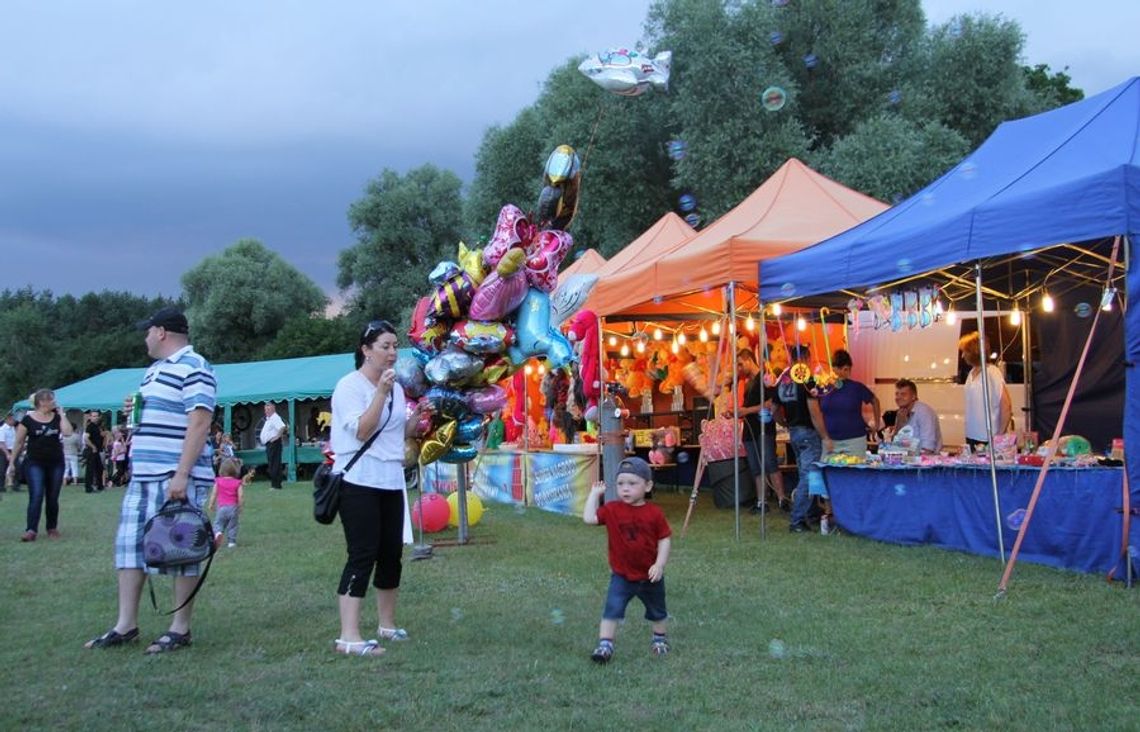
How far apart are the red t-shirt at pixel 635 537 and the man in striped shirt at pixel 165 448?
2098mm

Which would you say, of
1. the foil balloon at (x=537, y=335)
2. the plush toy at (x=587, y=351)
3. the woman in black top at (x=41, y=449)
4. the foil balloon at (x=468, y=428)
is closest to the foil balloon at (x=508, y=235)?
the foil balloon at (x=537, y=335)

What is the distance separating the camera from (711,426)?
39.9 ft

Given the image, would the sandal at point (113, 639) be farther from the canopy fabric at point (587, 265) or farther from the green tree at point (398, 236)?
the green tree at point (398, 236)

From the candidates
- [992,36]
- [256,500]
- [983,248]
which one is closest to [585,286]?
[983,248]

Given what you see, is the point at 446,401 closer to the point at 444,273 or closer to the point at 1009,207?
the point at 444,273

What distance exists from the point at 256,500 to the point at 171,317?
39.6ft

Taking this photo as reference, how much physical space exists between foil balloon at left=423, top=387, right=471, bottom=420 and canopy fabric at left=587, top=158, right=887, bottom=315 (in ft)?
9.86

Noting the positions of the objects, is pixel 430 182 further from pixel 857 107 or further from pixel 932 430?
pixel 932 430

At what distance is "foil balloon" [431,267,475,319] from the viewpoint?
776 cm

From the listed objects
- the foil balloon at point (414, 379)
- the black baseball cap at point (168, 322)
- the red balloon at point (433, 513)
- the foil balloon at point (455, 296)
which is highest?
the foil balloon at point (455, 296)

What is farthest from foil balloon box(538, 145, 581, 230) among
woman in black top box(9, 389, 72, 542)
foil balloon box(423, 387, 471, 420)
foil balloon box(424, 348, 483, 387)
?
woman in black top box(9, 389, 72, 542)

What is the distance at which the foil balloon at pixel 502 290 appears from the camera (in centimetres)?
746

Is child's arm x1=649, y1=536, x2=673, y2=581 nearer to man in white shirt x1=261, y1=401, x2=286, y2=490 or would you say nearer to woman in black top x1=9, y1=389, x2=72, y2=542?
woman in black top x1=9, y1=389, x2=72, y2=542

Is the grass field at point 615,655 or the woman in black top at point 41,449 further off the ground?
the woman in black top at point 41,449
